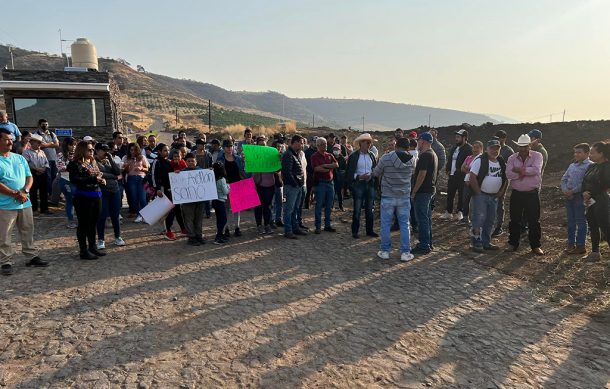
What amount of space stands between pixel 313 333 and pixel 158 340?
1607 mm

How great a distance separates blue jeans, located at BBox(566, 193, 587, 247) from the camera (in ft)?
21.4

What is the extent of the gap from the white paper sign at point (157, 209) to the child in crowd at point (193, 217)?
0.29m

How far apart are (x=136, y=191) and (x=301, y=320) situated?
239 inches

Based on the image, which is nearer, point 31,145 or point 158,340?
point 158,340

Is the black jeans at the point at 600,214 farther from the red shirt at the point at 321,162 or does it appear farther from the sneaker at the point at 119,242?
the sneaker at the point at 119,242

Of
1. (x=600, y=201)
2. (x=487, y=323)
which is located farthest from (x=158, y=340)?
(x=600, y=201)

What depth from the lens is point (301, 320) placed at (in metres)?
4.38

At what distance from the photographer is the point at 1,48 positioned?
106812 millimetres

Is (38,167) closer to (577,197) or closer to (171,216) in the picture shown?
(171,216)

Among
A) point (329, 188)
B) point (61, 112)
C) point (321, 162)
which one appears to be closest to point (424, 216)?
point (329, 188)

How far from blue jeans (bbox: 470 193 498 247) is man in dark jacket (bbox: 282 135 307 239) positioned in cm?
329

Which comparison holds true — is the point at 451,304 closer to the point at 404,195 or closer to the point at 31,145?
the point at 404,195

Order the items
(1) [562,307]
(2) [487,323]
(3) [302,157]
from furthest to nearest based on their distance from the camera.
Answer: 1. (3) [302,157]
2. (1) [562,307]
3. (2) [487,323]

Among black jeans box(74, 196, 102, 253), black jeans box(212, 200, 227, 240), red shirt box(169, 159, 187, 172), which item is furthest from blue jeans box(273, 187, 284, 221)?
black jeans box(74, 196, 102, 253)
